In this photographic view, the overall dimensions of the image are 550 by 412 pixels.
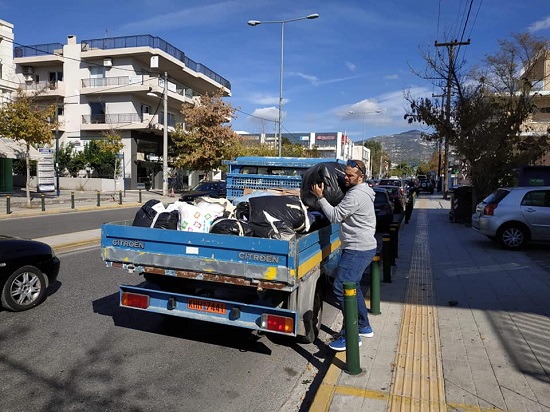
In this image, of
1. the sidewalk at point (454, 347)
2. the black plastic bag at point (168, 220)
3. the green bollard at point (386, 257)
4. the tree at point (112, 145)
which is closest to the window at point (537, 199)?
the sidewalk at point (454, 347)

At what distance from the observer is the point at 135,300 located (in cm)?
464

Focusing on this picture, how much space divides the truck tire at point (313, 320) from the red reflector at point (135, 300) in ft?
5.49

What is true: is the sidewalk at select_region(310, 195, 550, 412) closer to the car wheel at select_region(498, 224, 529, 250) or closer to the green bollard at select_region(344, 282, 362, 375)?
the green bollard at select_region(344, 282, 362, 375)

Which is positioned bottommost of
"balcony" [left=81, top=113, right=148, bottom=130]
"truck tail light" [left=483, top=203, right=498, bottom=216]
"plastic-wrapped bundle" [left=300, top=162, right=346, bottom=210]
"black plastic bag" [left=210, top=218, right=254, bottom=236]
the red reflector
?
the red reflector

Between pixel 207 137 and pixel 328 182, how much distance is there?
30751mm

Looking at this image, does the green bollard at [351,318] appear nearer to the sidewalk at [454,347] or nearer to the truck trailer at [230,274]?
the sidewalk at [454,347]

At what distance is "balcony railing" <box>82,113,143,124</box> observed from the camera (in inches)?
1475

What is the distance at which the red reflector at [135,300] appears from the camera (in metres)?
4.58

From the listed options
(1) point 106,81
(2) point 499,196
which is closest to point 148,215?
(2) point 499,196

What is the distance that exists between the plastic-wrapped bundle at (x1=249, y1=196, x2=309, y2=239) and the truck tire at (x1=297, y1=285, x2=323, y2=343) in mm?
777

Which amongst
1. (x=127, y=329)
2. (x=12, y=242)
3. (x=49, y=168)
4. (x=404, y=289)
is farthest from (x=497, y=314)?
(x=49, y=168)

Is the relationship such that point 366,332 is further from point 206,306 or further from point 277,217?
point 206,306

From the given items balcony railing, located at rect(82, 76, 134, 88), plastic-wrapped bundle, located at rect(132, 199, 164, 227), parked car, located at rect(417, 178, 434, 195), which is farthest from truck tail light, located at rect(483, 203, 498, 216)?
parked car, located at rect(417, 178, 434, 195)

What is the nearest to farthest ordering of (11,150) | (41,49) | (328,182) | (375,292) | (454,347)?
(454,347) < (328,182) < (375,292) < (11,150) < (41,49)
